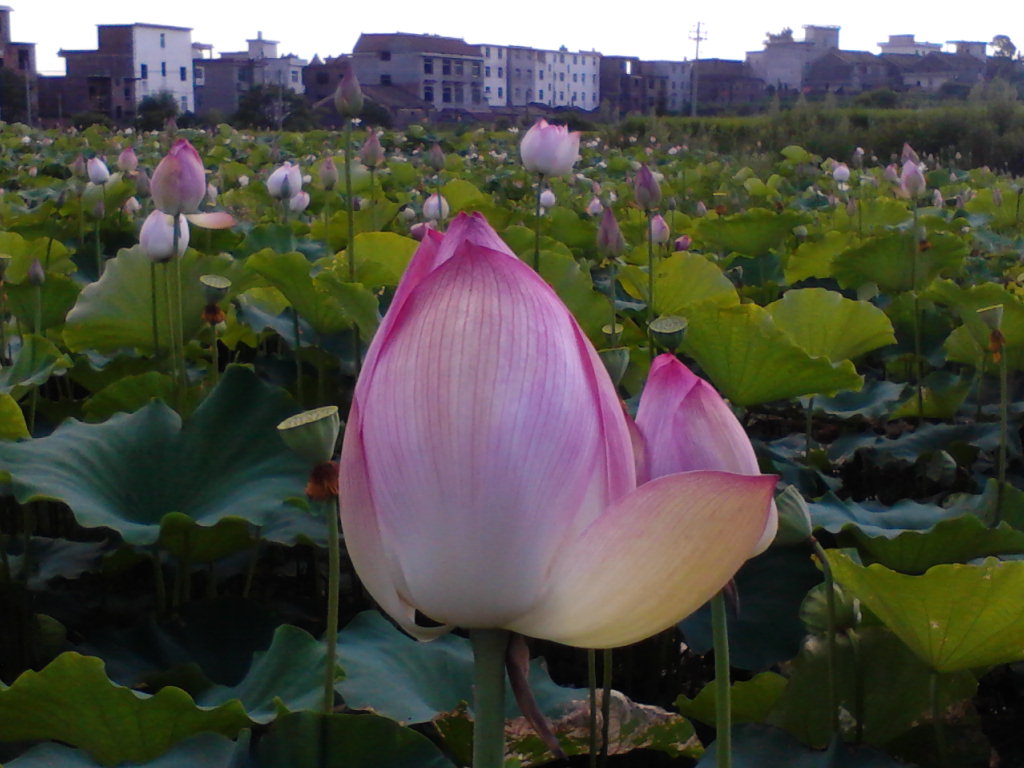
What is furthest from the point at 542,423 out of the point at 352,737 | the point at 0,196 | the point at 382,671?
the point at 0,196

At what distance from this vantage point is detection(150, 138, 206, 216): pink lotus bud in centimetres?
128

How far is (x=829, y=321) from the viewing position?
1577mm

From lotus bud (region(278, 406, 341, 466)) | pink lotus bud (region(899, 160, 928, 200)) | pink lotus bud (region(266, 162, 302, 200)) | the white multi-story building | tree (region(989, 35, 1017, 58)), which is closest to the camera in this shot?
lotus bud (region(278, 406, 341, 466))

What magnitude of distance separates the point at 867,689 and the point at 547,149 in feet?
3.91

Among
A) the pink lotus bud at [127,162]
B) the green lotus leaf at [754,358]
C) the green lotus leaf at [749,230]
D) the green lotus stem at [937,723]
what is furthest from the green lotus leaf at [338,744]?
the pink lotus bud at [127,162]

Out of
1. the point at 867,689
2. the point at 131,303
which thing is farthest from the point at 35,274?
the point at 867,689

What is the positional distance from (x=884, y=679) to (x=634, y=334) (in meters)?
0.99

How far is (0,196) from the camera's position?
133 inches

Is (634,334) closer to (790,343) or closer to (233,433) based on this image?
(790,343)

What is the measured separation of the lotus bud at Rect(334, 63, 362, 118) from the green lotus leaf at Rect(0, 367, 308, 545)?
48 cm

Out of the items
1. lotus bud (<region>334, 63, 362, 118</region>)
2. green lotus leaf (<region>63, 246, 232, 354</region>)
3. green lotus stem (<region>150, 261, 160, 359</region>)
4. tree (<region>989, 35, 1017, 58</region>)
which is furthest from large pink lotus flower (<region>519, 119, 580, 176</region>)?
tree (<region>989, 35, 1017, 58</region>)

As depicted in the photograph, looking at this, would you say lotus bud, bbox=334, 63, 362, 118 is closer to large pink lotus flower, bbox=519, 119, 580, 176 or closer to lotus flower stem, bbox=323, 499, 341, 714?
large pink lotus flower, bbox=519, 119, 580, 176

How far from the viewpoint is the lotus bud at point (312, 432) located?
60 cm

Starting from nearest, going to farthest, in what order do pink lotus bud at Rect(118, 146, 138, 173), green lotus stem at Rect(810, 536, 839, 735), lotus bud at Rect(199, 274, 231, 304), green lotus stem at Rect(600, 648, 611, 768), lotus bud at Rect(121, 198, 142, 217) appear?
green lotus stem at Rect(810, 536, 839, 735) < green lotus stem at Rect(600, 648, 611, 768) < lotus bud at Rect(199, 274, 231, 304) < lotus bud at Rect(121, 198, 142, 217) < pink lotus bud at Rect(118, 146, 138, 173)
